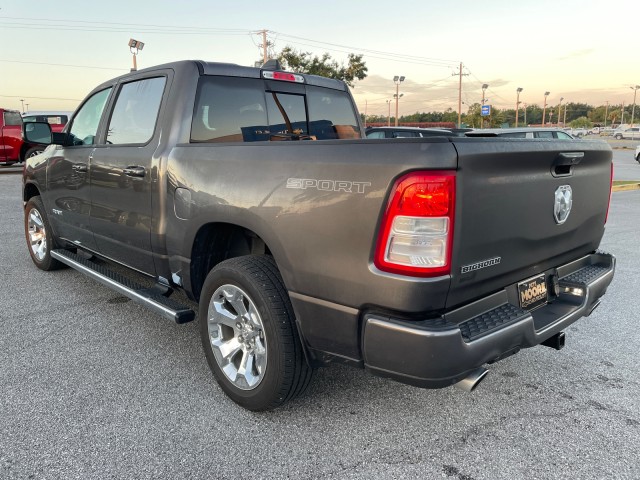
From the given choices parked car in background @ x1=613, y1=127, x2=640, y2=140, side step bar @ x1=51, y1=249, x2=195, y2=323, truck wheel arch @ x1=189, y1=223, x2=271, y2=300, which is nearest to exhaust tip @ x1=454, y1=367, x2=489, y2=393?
truck wheel arch @ x1=189, y1=223, x2=271, y2=300

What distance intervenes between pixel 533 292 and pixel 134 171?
258cm

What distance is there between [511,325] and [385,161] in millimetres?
932

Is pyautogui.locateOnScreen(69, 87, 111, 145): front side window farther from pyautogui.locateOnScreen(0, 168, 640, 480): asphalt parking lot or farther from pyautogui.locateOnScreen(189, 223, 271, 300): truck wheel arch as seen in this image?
pyautogui.locateOnScreen(189, 223, 271, 300): truck wheel arch

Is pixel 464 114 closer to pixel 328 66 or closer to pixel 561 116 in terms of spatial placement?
pixel 561 116

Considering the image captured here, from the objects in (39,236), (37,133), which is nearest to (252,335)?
(37,133)

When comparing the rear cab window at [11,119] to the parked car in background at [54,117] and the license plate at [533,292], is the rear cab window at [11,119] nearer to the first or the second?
the parked car in background at [54,117]

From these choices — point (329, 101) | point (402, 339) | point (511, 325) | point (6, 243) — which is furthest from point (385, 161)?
point (6, 243)

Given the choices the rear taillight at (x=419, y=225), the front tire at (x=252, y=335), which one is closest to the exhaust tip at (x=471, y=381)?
the rear taillight at (x=419, y=225)

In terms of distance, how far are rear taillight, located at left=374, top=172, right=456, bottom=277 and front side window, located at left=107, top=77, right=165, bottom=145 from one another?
2.08m

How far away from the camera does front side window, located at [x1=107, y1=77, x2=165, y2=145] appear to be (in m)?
3.52

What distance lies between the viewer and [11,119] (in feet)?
55.3

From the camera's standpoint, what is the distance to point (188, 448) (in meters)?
2.45

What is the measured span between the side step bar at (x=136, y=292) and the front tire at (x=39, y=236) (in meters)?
0.62

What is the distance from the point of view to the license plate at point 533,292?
2.57 metres
